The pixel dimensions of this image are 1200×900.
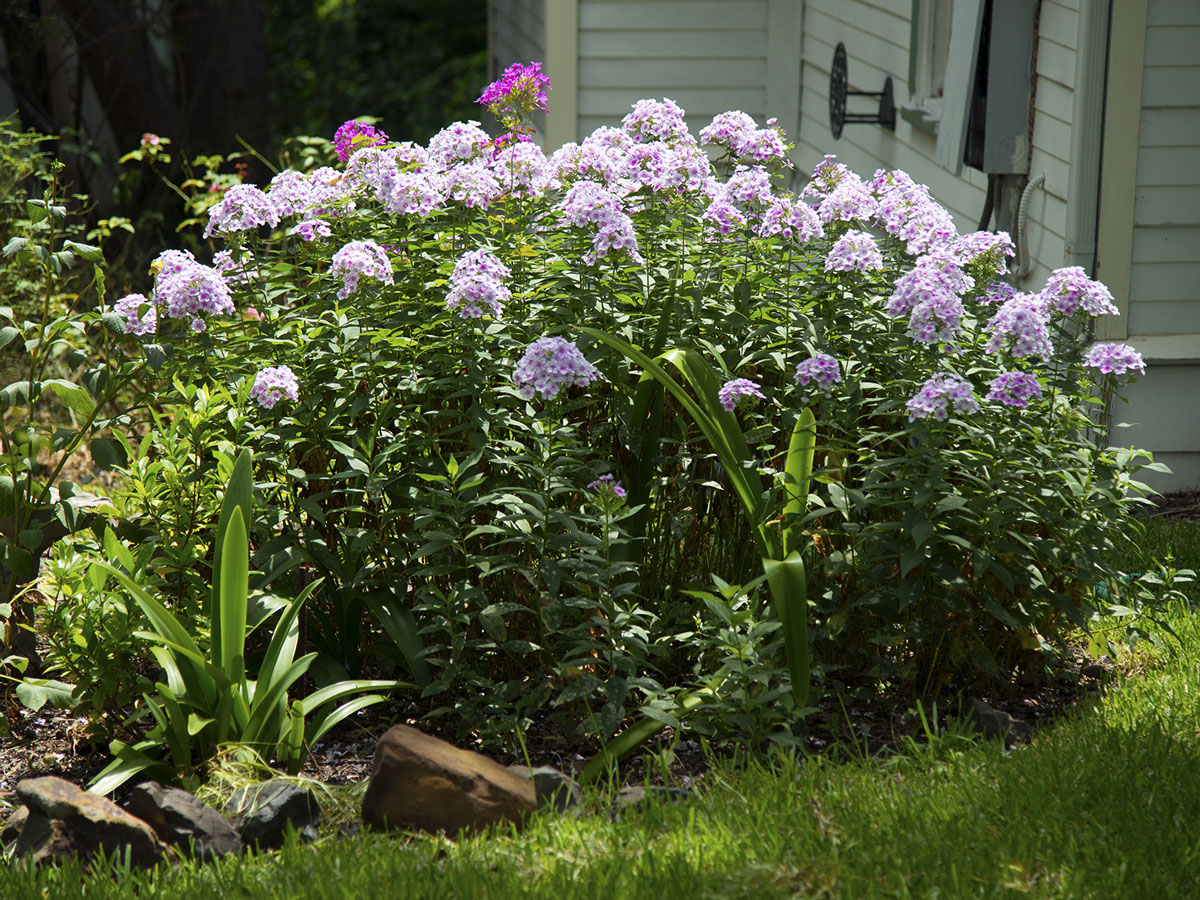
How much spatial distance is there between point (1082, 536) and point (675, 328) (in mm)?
1069

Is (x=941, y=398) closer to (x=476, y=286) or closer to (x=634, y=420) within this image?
(x=634, y=420)

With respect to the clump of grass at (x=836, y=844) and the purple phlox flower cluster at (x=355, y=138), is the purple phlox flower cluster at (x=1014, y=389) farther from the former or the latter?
the purple phlox flower cluster at (x=355, y=138)

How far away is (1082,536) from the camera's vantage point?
2.86 m

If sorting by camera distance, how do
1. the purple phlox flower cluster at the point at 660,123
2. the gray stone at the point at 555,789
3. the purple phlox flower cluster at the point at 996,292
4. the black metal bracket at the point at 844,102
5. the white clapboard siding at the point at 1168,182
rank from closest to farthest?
the gray stone at the point at 555,789 → the purple phlox flower cluster at the point at 996,292 → the purple phlox flower cluster at the point at 660,123 → the white clapboard siding at the point at 1168,182 → the black metal bracket at the point at 844,102

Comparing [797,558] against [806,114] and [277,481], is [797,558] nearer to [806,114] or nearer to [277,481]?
[277,481]

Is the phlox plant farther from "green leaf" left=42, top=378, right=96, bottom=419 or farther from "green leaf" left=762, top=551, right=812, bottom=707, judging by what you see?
"green leaf" left=42, top=378, right=96, bottom=419

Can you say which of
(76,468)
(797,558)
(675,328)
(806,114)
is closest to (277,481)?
(675,328)

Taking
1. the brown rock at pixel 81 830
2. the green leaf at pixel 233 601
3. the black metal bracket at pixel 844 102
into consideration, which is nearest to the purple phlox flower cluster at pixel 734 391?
the green leaf at pixel 233 601

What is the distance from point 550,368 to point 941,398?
84 cm

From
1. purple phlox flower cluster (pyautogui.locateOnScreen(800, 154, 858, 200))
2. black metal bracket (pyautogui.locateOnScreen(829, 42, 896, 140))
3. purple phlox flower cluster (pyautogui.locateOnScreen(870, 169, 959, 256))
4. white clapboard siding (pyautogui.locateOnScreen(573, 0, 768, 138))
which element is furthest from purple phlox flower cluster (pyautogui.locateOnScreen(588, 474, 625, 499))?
white clapboard siding (pyautogui.locateOnScreen(573, 0, 768, 138))

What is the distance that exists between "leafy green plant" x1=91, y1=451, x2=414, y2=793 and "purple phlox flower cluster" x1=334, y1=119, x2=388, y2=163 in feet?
4.16

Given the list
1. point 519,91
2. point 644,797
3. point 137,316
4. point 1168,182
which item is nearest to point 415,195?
point 519,91

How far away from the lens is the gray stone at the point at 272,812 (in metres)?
2.45

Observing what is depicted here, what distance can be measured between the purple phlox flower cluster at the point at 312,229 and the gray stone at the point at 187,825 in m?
1.41
